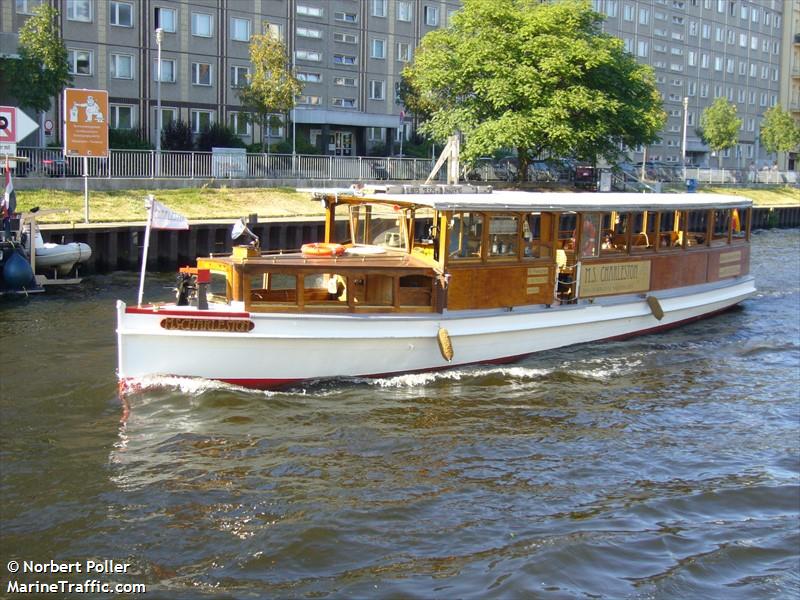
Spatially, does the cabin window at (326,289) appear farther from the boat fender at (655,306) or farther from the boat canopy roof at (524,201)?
the boat fender at (655,306)

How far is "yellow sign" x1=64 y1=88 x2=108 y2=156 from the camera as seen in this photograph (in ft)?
115

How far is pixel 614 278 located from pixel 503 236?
3.92 metres

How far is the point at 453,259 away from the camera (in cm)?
1891

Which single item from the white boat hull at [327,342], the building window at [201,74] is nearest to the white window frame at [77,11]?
the building window at [201,74]

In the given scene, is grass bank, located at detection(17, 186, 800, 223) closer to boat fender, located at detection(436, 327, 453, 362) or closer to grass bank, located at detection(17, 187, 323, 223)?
grass bank, located at detection(17, 187, 323, 223)

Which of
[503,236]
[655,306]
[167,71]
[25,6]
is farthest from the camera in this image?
[167,71]

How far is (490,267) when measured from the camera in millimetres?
19469

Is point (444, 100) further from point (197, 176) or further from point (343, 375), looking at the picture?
point (343, 375)

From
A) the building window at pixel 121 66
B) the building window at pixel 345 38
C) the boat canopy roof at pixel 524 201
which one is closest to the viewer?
the boat canopy roof at pixel 524 201

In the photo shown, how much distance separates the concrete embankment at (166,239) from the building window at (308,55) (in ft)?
74.9

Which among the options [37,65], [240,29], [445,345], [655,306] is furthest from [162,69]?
[445,345]

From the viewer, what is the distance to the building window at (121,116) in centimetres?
5000

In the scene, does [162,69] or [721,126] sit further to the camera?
[721,126]

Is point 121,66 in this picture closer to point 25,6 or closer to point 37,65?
point 25,6
